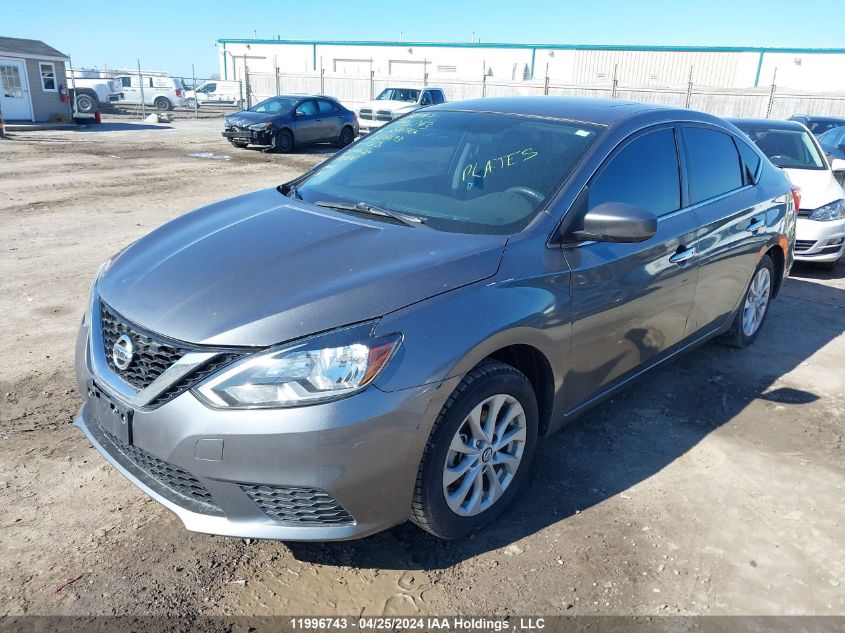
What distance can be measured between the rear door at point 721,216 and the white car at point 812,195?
2932 mm

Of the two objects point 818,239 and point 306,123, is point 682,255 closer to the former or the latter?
point 818,239

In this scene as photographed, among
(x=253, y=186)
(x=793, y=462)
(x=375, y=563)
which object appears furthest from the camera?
(x=253, y=186)

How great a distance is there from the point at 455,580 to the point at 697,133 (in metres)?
3.14

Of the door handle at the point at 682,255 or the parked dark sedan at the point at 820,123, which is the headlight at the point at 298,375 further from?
the parked dark sedan at the point at 820,123

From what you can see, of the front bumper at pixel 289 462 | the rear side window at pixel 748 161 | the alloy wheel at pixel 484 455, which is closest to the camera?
the front bumper at pixel 289 462

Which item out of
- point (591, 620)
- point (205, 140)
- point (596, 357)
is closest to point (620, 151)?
point (596, 357)

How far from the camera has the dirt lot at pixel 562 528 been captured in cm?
264

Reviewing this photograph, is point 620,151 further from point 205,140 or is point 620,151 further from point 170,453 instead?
point 205,140

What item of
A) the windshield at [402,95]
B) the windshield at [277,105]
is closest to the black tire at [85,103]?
the windshield at [402,95]

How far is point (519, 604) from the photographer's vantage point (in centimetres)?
263

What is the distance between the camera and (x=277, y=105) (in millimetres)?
19500

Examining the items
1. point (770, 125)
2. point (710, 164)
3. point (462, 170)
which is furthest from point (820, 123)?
point (462, 170)

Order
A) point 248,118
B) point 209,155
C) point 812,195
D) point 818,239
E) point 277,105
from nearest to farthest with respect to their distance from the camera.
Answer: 1. point 818,239
2. point 812,195
3. point 209,155
4. point 248,118
5. point 277,105

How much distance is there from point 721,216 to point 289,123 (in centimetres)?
1646
